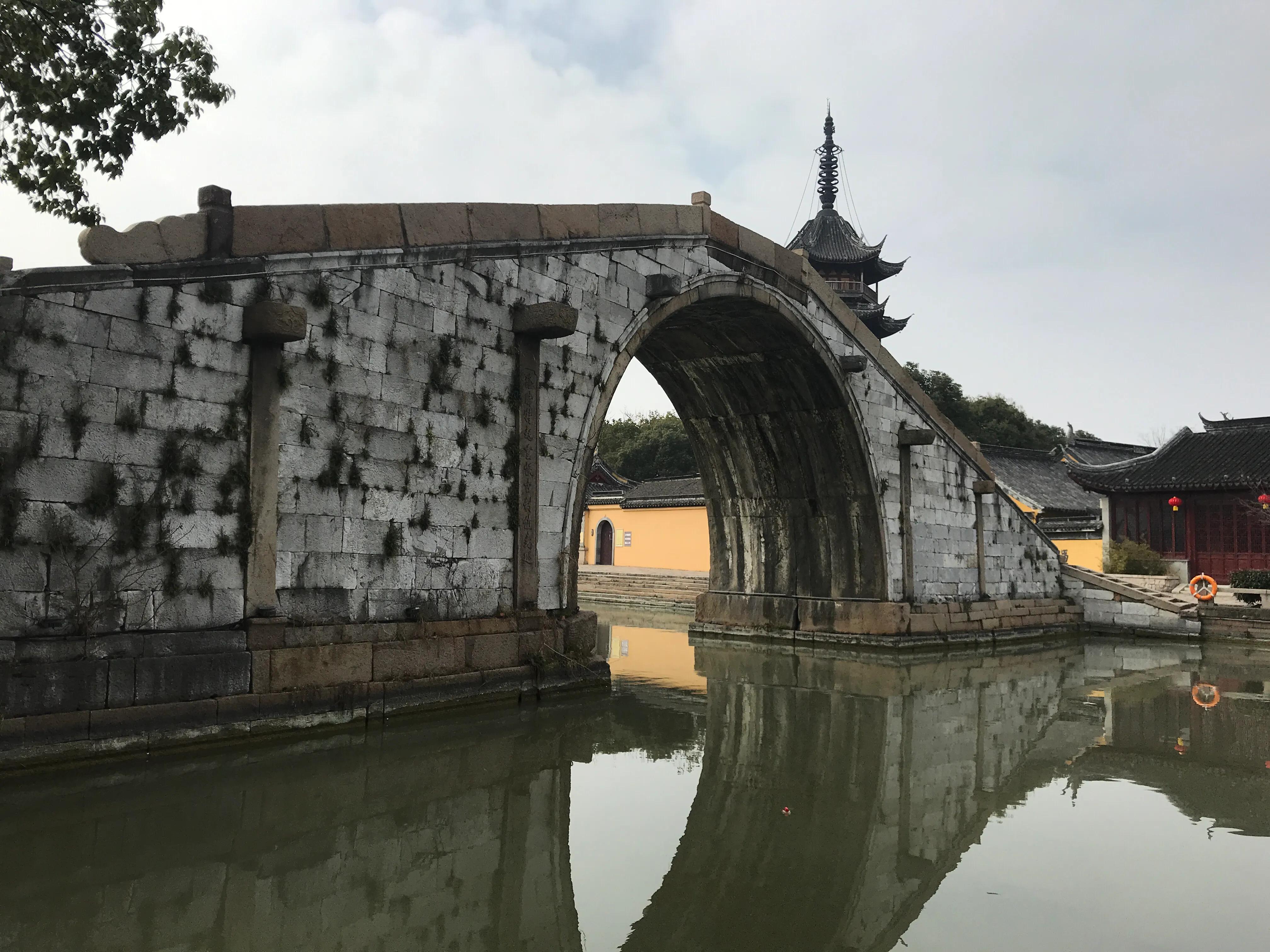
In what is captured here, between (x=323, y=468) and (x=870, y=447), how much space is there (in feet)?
32.9

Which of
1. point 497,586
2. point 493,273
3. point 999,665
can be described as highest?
point 493,273

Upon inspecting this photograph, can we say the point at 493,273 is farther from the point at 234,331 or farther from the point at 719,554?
the point at 719,554

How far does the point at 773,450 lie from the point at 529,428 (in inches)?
306

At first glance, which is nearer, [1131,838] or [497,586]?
[1131,838]

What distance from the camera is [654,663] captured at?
13.6 meters

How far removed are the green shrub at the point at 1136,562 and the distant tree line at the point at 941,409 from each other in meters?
22.2

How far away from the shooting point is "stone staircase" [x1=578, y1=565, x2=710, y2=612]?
24328 millimetres

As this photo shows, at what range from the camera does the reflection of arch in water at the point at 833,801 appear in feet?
14.6

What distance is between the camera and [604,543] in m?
32.7

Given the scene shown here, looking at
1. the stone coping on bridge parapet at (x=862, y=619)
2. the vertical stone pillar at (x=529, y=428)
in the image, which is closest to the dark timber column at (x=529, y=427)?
the vertical stone pillar at (x=529, y=428)

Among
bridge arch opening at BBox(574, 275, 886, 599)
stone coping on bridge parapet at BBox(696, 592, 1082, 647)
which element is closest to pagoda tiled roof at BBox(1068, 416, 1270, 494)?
stone coping on bridge parapet at BBox(696, 592, 1082, 647)

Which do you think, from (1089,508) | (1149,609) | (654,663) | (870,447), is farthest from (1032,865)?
(1089,508)

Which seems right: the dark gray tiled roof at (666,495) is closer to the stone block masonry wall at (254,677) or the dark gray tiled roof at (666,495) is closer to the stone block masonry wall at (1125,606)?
the stone block masonry wall at (1125,606)

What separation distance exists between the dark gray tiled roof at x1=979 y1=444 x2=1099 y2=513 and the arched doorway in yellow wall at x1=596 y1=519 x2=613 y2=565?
12262 millimetres
